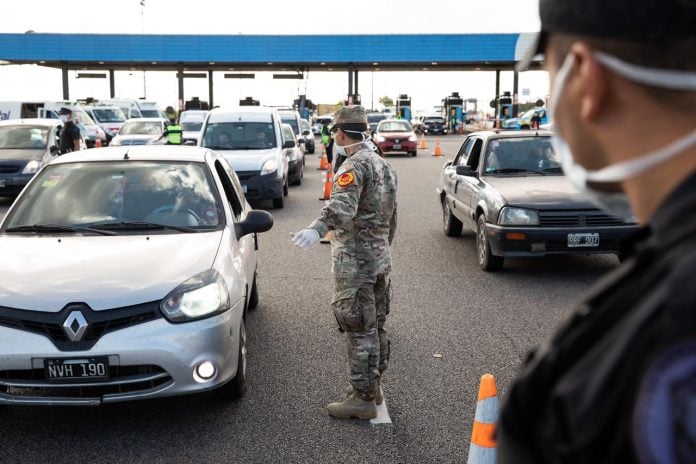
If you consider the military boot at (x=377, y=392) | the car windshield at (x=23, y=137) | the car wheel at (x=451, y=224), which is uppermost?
the car windshield at (x=23, y=137)

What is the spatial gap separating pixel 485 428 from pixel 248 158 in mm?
12448

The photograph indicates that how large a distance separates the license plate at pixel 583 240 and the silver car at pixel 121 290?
4136mm

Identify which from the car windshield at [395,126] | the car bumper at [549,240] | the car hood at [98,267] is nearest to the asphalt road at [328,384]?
the car bumper at [549,240]

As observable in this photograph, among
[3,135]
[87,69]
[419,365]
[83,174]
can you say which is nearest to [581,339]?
[419,365]

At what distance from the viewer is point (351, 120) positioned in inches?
206

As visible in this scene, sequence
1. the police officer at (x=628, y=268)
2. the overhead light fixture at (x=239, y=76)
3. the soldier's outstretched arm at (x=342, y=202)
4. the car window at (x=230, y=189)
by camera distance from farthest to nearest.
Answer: the overhead light fixture at (x=239, y=76), the car window at (x=230, y=189), the soldier's outstretched arm at (x=342, y=202), the police officer at (x=628, y=268)

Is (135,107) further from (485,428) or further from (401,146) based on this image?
(485,428)

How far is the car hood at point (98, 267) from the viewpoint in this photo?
4.70 m

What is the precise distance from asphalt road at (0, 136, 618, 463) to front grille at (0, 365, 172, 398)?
0.29m

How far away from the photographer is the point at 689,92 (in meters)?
1.10

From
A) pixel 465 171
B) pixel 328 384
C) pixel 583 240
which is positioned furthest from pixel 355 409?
pixel 465 171

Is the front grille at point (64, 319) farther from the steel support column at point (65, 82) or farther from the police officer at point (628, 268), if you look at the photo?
the steel support column at point (65, 82)

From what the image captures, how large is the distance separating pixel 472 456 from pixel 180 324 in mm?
2047

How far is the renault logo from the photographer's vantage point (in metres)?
4.55
